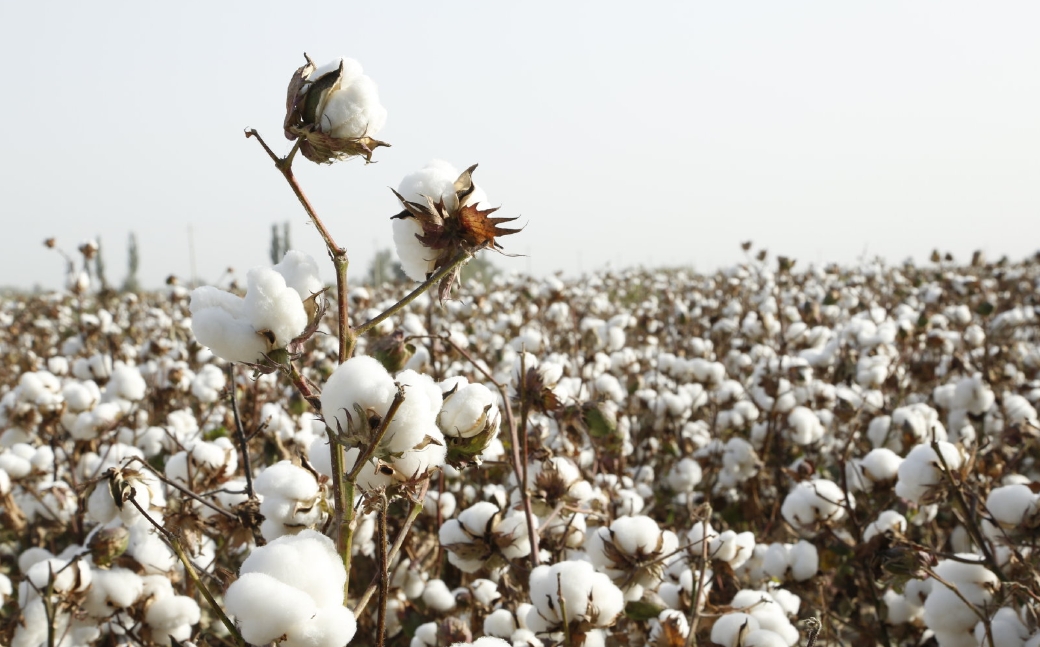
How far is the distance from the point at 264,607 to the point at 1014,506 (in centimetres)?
173

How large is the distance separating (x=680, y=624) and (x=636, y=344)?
5.17 m

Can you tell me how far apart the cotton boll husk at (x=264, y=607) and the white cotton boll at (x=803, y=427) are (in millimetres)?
3244

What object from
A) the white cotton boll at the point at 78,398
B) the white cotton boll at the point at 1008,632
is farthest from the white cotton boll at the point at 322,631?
the white cotton boll at the point at 78,398

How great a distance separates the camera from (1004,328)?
5.44 meters

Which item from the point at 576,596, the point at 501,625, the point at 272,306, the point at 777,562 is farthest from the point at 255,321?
the point at 777,562

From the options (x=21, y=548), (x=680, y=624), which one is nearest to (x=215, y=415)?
(x=21, y=548)

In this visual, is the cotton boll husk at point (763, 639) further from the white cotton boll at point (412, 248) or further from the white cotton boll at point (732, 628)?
the white cotton boll at point (412, 248)

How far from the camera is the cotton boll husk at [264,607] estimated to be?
0.68m

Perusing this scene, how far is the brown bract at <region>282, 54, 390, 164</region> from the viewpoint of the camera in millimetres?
859

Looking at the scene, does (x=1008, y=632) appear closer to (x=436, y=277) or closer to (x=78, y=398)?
(x=436, y=277)

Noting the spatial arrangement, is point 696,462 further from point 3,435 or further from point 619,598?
point 3,435

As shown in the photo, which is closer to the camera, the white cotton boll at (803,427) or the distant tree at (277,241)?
the white cotton boll at (803,427)

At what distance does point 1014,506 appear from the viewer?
5.69 feet

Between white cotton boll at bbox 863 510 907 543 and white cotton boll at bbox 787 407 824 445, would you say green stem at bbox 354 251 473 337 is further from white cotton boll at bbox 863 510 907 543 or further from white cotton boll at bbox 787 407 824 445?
white cotton boll at bbox 787 407 824 445
